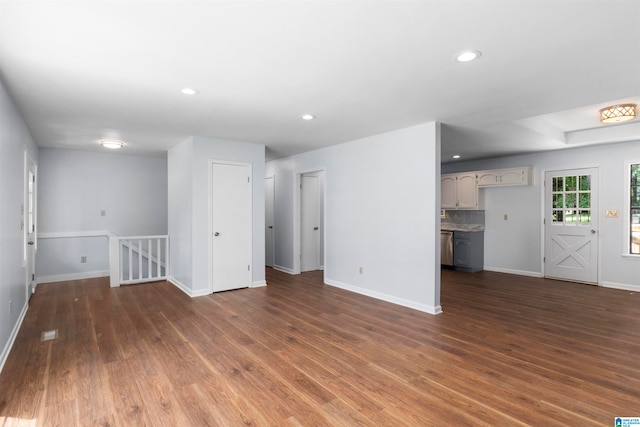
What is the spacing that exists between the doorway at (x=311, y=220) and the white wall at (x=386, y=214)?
0.56m

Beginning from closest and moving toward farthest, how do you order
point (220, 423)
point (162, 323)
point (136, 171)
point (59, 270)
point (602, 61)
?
1. point (220, 423)
2. point (602, 61)
3. point (162, 323)
4. point (59, 270)
5. point (136, 171)

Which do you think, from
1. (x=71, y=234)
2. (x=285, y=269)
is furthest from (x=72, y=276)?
(x=285, y=269)

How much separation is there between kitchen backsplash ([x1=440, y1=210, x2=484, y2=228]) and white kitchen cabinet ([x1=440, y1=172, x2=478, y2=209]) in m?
0.33

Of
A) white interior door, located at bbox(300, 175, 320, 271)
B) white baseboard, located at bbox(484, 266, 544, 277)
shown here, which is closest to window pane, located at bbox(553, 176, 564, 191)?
white baseboard, located at bbox(484, 266, 544, 277)

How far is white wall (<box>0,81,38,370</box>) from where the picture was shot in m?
2.84

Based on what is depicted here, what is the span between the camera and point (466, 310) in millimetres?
4324

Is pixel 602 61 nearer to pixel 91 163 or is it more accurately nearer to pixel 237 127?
pixel 237 127

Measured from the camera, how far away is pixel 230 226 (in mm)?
5371

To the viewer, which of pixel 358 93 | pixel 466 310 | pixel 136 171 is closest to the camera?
pixel 358 93

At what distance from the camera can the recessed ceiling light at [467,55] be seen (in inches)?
90.5

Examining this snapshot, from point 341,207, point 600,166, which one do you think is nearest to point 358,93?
point 341,207

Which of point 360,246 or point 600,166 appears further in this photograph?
point 600,166

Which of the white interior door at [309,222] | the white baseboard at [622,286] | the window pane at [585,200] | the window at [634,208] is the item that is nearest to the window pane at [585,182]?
the window pane at [585,200]

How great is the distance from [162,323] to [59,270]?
3817mm
